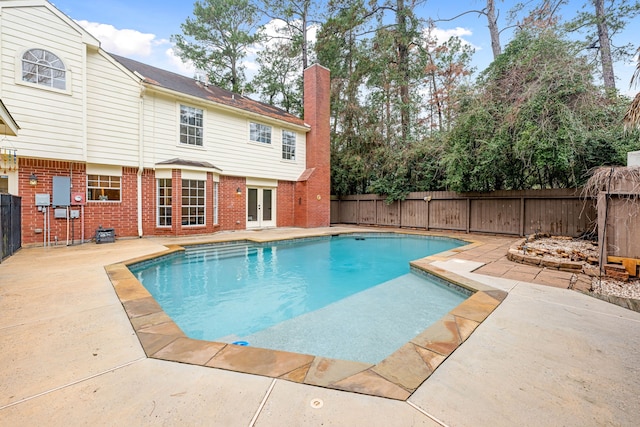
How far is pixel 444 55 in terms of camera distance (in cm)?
1509

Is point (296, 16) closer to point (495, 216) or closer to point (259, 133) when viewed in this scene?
point (259, 133)

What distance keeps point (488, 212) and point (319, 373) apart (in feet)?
35.6

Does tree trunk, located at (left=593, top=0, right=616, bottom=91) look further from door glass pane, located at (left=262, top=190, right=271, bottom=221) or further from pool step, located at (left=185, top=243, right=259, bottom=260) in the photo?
pool step, located at (left=185, top=243, right=259, bottom=260)

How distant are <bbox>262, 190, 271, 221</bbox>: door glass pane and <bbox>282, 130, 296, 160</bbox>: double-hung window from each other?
186 centimetres

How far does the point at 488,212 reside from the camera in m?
10.5

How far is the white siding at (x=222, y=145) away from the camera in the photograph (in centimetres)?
897

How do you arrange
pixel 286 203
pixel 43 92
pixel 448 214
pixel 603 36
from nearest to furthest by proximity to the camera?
pixel 43 92 < pixel 603 36 < pixel 448 214 < pixel 286 203

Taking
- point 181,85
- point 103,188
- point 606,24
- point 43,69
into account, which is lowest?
point 103,188

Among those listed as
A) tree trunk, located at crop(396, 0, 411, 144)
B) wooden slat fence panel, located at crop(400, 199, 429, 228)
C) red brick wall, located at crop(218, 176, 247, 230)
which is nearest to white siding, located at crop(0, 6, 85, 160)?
red brick wall, located at crop(218, 176, 247, 230)

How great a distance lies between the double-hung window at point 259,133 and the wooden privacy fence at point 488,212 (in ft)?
19.2

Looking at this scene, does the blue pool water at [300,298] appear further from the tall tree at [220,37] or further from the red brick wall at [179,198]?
the tall tree at [220,37]

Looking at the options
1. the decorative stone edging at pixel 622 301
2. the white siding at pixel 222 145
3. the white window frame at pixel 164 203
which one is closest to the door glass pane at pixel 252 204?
the white siding at pixel 222 145

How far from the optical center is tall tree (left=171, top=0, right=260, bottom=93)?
54.7ft

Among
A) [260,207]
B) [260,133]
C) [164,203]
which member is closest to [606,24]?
[260,133]
